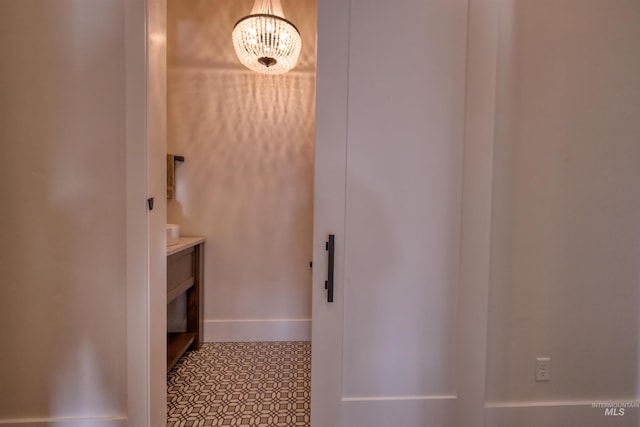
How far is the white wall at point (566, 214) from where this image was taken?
48.4 inches

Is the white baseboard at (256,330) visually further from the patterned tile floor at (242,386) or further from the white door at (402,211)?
the white door at (402,211)

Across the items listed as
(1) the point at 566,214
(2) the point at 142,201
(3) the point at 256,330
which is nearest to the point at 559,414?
(1) the point at 566,214

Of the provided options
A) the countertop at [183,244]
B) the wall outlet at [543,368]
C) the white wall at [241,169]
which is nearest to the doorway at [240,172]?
the white wall at [241,169]

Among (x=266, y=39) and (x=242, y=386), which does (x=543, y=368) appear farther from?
(x=266, y=39)

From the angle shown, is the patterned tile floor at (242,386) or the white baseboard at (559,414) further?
the patterned tile floor at (242,386)

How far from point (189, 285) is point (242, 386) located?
2.65ft

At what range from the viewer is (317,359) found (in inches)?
47.8

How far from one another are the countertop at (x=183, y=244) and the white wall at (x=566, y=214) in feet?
6.04

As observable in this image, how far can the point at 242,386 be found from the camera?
63.6 inches

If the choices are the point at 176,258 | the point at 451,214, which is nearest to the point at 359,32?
the point at 451,214

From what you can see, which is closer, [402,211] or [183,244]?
[402,211]

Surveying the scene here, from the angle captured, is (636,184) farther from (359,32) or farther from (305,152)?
(305,152)

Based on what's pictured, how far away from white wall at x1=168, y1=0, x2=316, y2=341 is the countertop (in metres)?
0.11

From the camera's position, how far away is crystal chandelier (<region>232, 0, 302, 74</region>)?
156 centimetres
